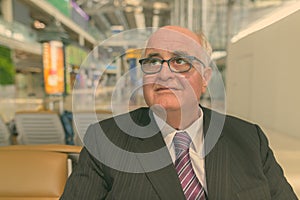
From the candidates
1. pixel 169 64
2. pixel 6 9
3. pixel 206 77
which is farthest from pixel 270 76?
pixel 6 9

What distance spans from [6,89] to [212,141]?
7.74 meters

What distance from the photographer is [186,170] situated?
3.17 ft

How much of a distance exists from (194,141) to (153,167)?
0.18 m

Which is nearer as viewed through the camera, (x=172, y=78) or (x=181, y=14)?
(x=172, y=78)

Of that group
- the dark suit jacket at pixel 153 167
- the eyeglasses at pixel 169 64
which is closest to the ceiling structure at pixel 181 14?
the eyeglasses at pixel 169 64

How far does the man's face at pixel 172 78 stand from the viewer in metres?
0.90

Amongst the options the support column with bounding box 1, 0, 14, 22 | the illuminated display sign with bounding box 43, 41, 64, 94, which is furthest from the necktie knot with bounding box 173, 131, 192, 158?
the support column with bounding box 1, 0, 14, 22

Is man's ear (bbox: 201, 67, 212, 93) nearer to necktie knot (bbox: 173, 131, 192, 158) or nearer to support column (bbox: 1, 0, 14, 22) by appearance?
necktie knot (bbox: 173, 131, 192, 158)

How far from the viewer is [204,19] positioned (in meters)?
Result: 11.7

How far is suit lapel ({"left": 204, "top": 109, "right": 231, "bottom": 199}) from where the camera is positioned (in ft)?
3.01

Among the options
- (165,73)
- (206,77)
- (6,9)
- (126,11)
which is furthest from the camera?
(126,11)

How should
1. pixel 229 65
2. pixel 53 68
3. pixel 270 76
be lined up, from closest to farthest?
pixel 53 68, pixel 270 76, pixel 229 65

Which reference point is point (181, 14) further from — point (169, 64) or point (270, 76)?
point (169, 64)

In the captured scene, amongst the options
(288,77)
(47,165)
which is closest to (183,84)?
(47,165)
